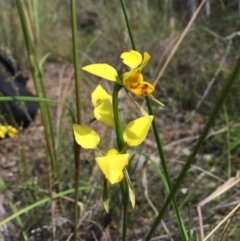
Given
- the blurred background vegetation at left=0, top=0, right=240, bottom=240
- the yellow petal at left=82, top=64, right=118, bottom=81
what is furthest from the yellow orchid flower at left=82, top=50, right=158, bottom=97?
the blurred background vegetation at left=0, top=0, right=240, bottom=240

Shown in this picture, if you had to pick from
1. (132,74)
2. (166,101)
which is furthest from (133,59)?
(166,101)

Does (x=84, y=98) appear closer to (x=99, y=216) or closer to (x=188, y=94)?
(x=188, y=94)

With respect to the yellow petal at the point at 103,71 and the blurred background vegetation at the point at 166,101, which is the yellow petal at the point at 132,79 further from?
the blurred background vegetation at the point at 166,101

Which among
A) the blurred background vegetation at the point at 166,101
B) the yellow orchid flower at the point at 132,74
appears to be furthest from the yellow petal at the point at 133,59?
the blurred background vegetation at the point at 166,101

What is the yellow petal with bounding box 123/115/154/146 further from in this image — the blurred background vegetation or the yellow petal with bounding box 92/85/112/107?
the blurred background vegetation

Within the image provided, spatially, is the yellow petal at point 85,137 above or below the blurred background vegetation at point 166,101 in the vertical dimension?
below

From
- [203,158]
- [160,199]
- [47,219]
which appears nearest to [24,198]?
[47,219]

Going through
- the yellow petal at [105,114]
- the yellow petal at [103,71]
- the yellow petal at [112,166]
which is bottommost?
the yellow petal at [112,166]
